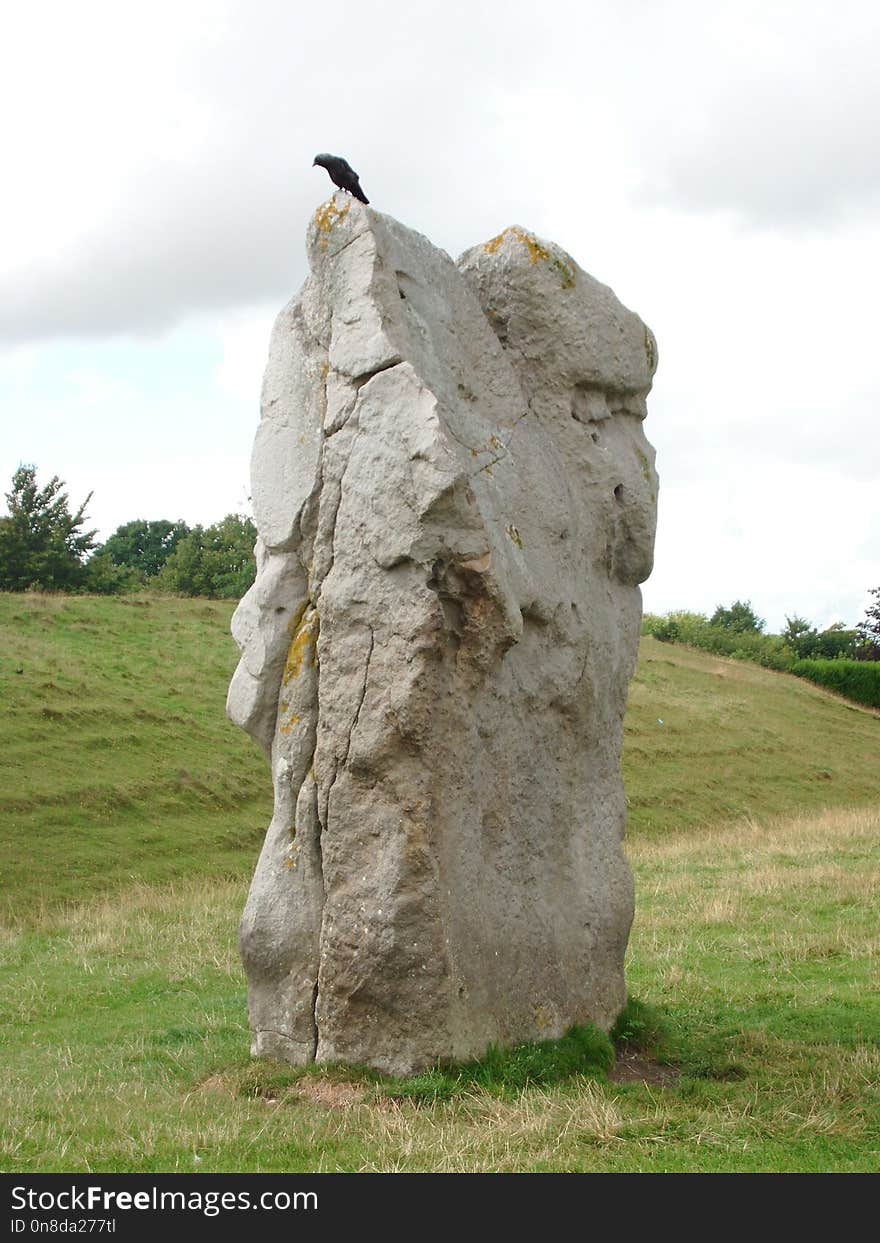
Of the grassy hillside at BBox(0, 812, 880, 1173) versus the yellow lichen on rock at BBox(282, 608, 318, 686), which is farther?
the yellow lichen on rock at BBox(282, 608, 318, 686)

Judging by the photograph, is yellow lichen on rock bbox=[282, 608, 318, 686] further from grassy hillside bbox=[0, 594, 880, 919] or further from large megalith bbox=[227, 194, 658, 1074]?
grassy hillside bbox=[0, 594, 880, 919]

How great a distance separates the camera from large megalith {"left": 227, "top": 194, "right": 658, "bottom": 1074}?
8.92 m

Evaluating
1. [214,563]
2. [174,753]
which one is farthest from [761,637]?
[174,753]

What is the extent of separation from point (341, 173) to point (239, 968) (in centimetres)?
902

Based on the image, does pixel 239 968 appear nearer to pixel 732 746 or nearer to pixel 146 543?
pixel 732 746

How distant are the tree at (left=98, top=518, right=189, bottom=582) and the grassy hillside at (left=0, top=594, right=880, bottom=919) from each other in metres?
36.9

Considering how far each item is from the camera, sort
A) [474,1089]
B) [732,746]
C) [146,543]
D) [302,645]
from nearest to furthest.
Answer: [474,1089] < [302,645] < [732,746] < [146,543]

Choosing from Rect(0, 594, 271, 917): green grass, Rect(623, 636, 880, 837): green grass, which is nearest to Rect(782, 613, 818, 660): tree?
Rect(623, 636, 880, 837): green grass

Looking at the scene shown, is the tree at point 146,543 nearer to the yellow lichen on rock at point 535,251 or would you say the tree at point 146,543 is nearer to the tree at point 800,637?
the tree at point 800,637

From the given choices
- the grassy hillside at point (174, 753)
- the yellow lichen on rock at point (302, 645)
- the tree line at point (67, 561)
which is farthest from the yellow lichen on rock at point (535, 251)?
the tree line at point (67, 561)

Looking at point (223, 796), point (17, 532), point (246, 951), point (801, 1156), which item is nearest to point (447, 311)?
point (246, 951)

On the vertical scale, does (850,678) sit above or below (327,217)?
below

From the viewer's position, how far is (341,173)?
10023mm

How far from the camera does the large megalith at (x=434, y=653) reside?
29.3ft
